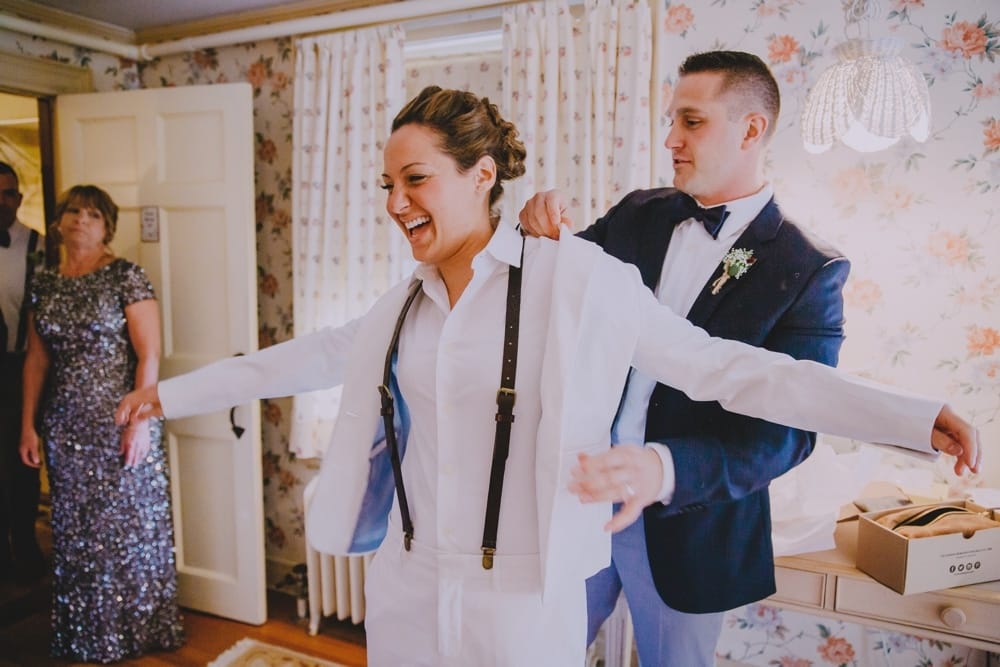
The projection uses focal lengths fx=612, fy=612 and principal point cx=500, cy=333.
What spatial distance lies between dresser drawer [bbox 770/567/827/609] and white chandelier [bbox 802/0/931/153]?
125 cm

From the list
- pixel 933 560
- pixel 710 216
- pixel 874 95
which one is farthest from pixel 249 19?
pixel 933 560

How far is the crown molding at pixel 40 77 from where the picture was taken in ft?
9.00

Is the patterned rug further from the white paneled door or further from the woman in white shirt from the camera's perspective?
the woman in white shirt

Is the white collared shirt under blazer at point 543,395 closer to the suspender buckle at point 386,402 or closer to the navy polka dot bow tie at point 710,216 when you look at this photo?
the suspender buckle at point 386,402

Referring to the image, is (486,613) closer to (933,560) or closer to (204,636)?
(933,560)

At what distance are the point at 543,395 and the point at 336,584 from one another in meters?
2.08

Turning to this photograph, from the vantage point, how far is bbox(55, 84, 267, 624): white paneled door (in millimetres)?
2633

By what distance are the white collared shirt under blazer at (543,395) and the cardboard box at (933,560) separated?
0.81 meters

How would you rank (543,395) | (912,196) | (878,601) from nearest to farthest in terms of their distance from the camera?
(543,395) → (878,601) → (912,196)

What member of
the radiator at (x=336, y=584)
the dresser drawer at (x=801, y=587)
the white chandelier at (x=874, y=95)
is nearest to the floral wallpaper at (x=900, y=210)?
the white chandelier at (x=874, y=95)

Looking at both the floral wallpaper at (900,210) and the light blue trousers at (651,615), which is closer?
the light blue trousers at (651,615)

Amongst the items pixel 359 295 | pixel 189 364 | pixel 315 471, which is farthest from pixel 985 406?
pixel 189 364

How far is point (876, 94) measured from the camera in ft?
5.75

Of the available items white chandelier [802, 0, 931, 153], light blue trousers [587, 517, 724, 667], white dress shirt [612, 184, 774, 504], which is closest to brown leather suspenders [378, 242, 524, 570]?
white dress shirt [612, 184, 774, 504]
